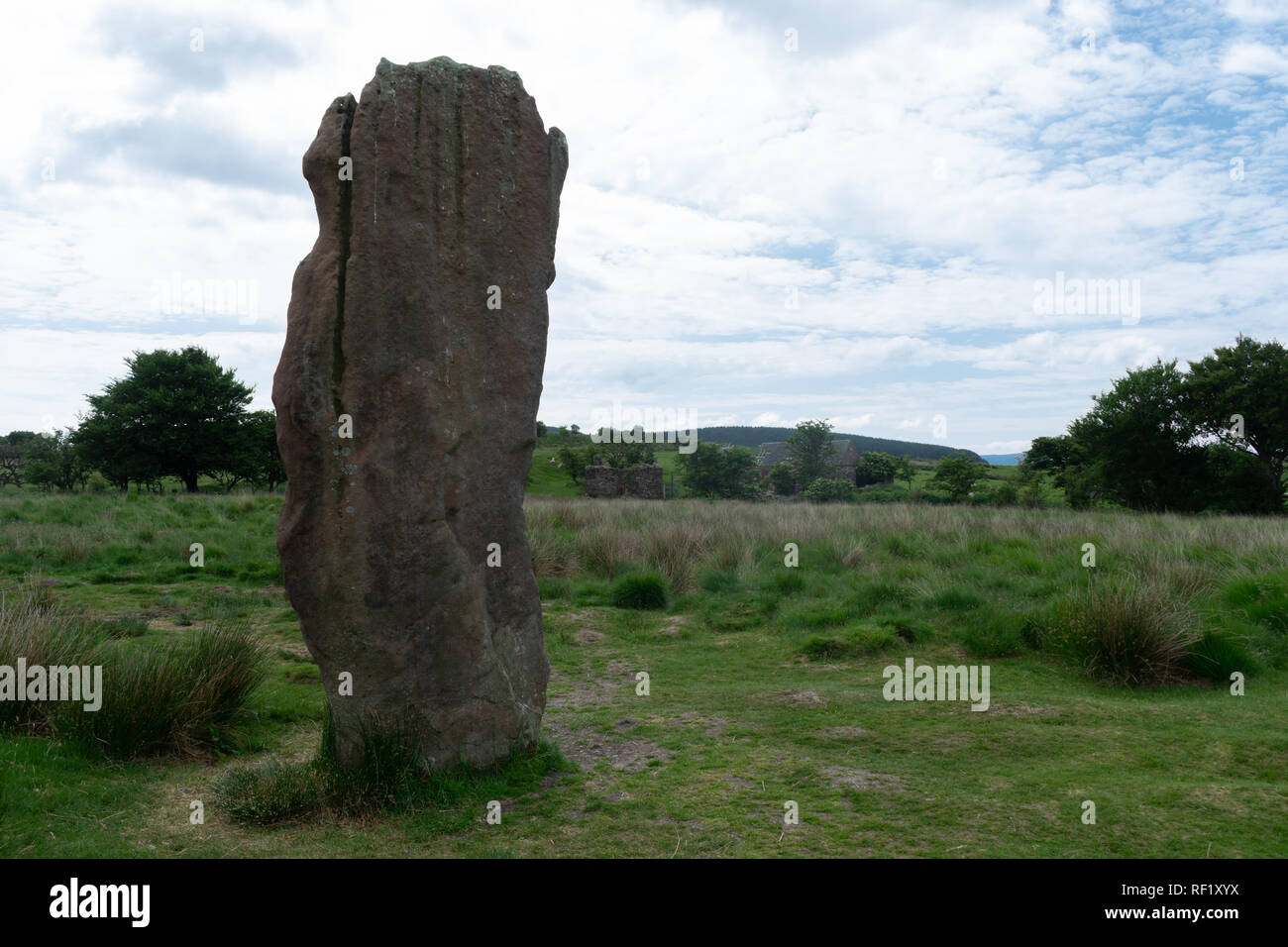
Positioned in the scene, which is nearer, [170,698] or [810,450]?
[170,698]

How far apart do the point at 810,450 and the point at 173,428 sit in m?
29.3

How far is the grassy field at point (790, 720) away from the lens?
13.4ft

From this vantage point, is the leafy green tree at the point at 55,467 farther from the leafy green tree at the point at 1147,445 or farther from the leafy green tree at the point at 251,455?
the leafy green tree at the point at 1147,445

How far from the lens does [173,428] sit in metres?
31.1

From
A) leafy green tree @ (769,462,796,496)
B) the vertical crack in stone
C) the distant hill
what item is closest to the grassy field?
the vertical crack in stone

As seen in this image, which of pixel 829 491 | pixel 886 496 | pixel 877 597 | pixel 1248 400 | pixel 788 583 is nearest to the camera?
pixel 877 597

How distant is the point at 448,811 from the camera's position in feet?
14.3

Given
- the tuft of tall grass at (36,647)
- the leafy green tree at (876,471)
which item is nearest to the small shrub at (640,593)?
the tuft of tall grass at (36,647)

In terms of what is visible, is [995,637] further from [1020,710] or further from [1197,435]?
[1197,435]

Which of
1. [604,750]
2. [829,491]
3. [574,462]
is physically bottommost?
[604,750]

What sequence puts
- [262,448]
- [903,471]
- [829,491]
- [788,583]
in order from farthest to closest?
[903,471] < [829,491] < [262,448] < [788,583]

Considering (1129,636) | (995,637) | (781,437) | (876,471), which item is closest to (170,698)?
(995,637)

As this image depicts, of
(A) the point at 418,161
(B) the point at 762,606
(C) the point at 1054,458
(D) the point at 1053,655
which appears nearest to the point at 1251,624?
(D) the point at 1053,655

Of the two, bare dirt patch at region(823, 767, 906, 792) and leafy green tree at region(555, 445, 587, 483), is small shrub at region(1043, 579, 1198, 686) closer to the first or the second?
bare dirt patch at region(823, 767, 906, 792)
